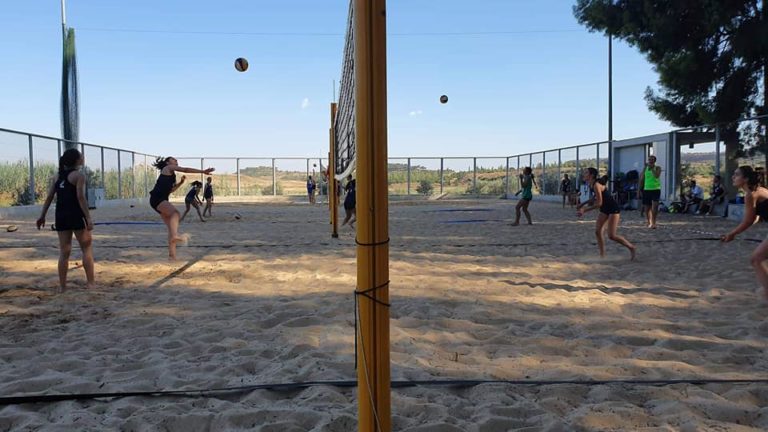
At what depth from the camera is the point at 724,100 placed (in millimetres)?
16141

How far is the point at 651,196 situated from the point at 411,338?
9.81 meters

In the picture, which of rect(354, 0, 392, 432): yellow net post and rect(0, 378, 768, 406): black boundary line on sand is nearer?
rect(354, 0, 392, 432): yellow net post

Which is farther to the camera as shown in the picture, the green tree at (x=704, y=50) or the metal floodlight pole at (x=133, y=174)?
the metal floodlight pole at (x=133, y=174)

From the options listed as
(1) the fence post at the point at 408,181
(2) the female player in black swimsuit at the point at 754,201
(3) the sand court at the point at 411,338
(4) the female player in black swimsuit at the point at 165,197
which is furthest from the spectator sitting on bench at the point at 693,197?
(1) the fence post at the point at 408,181

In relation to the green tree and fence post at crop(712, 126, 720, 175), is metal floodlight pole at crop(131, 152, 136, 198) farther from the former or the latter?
fence post at crop(712, 126, 720, 175)

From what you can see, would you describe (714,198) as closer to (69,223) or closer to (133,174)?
(69,223)

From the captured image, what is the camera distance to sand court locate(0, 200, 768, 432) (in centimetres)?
269

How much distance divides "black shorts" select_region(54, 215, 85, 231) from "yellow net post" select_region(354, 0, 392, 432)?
15.7ft

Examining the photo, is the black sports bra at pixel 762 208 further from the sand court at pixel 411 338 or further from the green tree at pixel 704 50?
the green tree at pixel 704 50

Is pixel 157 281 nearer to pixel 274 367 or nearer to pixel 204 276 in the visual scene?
pixel 204 276

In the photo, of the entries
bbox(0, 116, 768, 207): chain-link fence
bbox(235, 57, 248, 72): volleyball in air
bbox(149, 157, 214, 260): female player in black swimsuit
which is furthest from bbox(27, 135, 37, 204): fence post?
bbox(149, 157, 214, 260): female player in black swimsuit

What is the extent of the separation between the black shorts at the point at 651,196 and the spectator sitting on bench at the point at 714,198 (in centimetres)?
427

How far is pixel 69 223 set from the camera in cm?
554

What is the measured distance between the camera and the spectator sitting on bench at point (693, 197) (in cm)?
→ 1591
